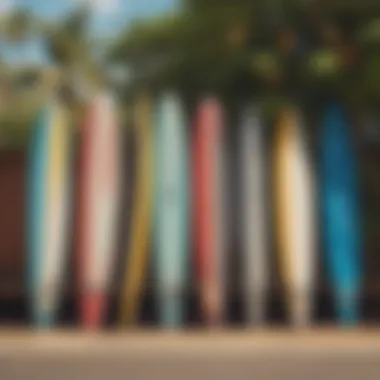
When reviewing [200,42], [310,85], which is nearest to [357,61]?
[310,85]

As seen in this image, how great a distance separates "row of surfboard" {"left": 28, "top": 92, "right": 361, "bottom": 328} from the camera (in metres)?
0.76

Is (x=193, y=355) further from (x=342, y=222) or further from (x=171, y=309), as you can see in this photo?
(x=342, y=222)

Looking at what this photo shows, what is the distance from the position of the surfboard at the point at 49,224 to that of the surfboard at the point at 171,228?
97 mm

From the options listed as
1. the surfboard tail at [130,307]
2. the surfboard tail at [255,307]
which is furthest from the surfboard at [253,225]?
the surfboard tail at [130,307]

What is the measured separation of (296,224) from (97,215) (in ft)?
0.66

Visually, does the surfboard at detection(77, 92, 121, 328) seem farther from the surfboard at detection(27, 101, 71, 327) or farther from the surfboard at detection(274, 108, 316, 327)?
the surfboard at detection(274, 108, 316, 327)

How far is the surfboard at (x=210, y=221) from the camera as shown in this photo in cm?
75

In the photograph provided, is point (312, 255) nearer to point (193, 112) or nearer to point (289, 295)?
point (289, 295)

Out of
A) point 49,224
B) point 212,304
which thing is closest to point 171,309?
point 212,304

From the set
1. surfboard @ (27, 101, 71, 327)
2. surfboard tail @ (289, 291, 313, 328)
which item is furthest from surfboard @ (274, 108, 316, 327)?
surfboard @ (27, 101, 71, 327)

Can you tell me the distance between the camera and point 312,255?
763 millimetres

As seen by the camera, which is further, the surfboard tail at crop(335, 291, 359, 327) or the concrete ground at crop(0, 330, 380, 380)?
the surfboard tail at crop(335, 291, 359, 327)

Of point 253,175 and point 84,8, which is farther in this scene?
point 84,8

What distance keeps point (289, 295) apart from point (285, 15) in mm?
316
